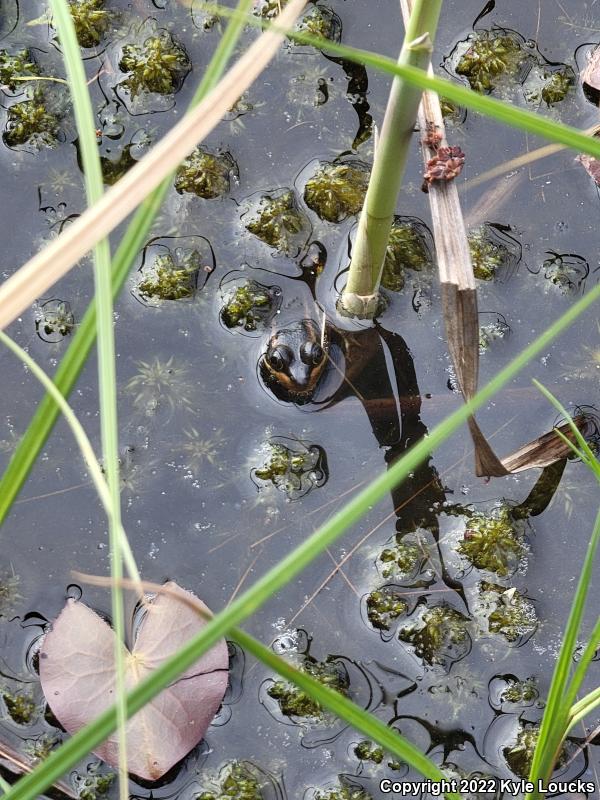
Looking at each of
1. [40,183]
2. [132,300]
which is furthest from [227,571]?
[40,183]

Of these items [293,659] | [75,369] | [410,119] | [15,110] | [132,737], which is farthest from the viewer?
[15,110]

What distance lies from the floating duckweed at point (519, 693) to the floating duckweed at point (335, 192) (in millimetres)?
972

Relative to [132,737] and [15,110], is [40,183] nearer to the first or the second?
[15,110]

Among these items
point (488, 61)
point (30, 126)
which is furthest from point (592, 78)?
point (30, 126)

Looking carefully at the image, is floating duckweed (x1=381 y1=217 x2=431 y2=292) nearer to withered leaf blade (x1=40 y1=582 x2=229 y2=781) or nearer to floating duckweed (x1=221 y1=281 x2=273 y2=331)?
floating duckweed (x1=221 y1=281 x2=273 y2=331)

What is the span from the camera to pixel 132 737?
1331mm

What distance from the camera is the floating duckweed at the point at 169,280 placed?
1589mm

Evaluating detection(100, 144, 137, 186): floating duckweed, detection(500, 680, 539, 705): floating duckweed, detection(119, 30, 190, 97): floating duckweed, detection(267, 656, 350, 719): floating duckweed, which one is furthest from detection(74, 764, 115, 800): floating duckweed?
detection(119, 30, 190, 97): floating duckweed

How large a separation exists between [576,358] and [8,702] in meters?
1.25

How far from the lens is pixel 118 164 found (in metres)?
1.67

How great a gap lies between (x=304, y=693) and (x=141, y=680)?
0.96 ft

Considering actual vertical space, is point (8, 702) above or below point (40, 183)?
below

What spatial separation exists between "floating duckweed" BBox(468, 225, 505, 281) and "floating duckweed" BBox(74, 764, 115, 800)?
1.18 meters

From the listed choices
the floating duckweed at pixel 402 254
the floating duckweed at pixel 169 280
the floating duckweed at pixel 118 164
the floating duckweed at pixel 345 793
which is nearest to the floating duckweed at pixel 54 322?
the floating duckweed at pixel 169 280
